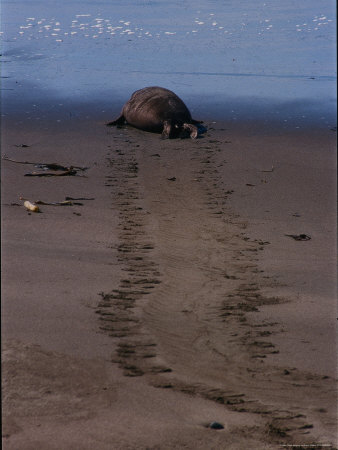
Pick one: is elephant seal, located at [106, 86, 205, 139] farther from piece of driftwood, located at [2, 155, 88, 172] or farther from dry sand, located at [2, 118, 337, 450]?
piece of driftwood, located at [2, 155, 88, 172]

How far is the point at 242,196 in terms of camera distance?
676 cm

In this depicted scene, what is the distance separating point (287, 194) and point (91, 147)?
257 cm

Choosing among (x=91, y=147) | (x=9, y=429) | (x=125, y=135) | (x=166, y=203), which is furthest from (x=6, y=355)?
(x=125, y=135)

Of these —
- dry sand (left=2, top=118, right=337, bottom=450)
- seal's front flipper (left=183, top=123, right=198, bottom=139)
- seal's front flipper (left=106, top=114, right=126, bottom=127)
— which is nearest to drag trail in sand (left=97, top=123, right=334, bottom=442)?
dry sand (left=2, top=118, right=337, bottom=450)

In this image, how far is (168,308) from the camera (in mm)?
3826

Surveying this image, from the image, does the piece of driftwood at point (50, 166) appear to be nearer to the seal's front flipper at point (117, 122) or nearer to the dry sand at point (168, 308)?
the dry sand at point (168, 308)

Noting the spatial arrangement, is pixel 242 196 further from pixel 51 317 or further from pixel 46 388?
pixel 46 388

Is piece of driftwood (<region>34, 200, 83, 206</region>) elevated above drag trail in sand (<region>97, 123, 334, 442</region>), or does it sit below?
above

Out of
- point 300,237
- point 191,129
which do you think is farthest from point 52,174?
point 191,129

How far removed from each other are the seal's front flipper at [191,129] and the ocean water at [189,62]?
1.08 meters

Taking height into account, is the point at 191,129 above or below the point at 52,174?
above

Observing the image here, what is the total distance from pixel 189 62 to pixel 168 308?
9739 mm

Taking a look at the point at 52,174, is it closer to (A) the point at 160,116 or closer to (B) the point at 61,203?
(B) the point at 61,203

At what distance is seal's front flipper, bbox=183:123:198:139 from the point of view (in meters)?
9.07
